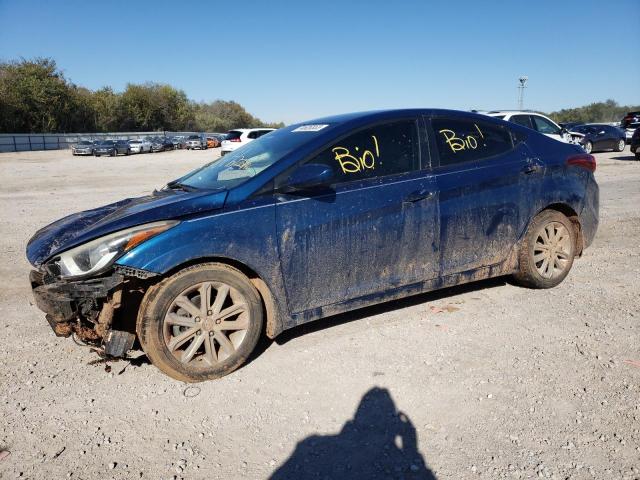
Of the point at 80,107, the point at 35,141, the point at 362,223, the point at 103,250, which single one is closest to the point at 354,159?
the point at 362,223

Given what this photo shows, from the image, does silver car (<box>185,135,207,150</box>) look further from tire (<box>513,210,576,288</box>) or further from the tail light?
tire (<box>513,210,576,288</box>)

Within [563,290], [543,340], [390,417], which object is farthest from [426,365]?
[563,290]

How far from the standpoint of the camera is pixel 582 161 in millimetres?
4520

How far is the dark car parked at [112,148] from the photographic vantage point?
36719 millimetres

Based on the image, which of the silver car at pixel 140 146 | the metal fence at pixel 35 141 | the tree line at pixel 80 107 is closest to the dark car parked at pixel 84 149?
the silver car at pixel 140 146

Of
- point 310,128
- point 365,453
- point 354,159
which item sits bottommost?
point 365,453

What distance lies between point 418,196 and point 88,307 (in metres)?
2.38

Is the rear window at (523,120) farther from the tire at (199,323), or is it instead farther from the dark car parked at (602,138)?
the tire at (199,323)

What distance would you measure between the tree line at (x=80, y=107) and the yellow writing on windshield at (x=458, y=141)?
61157mm

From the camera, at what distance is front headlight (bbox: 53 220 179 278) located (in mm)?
2870

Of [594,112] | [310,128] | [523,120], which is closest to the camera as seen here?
[310,128]

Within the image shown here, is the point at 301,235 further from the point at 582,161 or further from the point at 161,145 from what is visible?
the point at 161,145

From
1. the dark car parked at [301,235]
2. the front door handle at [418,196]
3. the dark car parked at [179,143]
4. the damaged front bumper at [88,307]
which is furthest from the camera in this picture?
the dark car parked at [179,143]

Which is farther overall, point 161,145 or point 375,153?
point 161,145
